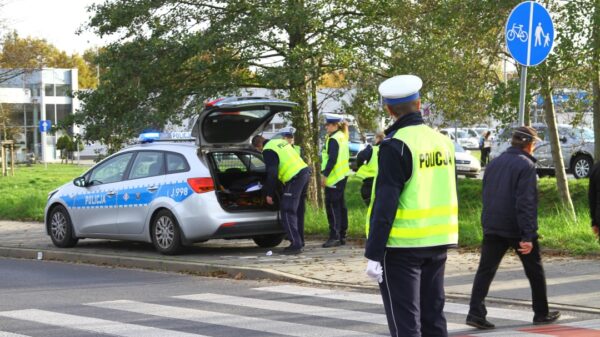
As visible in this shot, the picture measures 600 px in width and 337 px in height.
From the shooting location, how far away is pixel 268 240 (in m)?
→ 14.3

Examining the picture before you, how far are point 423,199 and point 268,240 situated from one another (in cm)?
892

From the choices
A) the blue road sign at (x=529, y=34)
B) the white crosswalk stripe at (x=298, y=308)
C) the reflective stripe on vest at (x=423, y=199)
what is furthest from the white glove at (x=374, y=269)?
the blue road sign at (x=529, y=34)

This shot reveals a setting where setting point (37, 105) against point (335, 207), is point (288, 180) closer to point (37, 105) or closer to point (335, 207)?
point (335, 207)

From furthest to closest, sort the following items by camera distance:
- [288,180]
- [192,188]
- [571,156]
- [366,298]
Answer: [571,156]
[288,180]
[192,188]
[366,298]

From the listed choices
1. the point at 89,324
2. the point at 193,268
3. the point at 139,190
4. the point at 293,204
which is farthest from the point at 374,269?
the point at 139,190

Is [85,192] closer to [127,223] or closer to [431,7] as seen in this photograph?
[127,223]

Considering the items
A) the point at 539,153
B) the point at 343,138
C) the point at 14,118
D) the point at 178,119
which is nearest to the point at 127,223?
the point at 343,138

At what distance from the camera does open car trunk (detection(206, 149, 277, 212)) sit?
1323cm

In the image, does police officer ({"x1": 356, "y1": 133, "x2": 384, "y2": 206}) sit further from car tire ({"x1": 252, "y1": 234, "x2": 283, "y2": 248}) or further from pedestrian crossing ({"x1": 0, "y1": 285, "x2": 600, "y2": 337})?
pedestrian crossing ({"x1": 0, "y1": 285, "x2": 600, "y2": 337})

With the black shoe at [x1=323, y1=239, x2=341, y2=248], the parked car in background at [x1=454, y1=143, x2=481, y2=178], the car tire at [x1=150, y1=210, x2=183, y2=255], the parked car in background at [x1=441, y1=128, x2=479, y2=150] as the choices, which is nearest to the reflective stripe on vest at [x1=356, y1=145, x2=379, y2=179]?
the black shoe at [x1=323, y1=239, x2=341, y2=248]

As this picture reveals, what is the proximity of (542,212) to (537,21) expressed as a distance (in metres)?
7.46

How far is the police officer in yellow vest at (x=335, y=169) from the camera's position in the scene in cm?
1354

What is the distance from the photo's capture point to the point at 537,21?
10.6 metres

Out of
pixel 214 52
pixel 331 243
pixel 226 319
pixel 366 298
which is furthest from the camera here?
pixel 214 52
